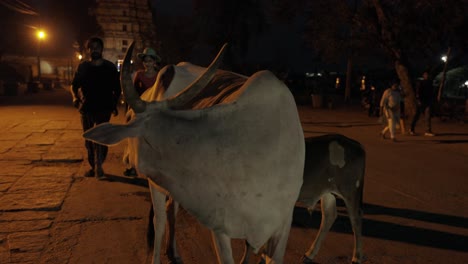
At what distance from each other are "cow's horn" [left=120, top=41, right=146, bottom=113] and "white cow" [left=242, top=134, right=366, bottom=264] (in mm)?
1912

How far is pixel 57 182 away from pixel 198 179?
16.4ft

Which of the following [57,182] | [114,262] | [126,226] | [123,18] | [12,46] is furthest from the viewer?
[12,46]

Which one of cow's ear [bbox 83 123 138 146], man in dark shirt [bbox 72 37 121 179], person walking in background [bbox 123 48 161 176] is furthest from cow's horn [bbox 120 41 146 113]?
man in dark shirt [bbox 72 37 121 179]

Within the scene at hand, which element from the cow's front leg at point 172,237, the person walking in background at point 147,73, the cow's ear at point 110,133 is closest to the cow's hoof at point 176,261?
the cow's front leg at point 172,237

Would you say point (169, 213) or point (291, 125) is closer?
point (291, 125)

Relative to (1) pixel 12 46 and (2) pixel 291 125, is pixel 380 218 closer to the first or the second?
(2) pixel 291 125

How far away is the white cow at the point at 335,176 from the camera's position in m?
3.72

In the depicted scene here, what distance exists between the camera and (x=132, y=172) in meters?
7.05

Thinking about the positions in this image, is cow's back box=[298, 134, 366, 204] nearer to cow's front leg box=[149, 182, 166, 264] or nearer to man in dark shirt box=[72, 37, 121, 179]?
cow's front leg box=[149, 182, 166, 264]

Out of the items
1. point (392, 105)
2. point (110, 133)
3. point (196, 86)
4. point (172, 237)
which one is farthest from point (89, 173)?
point (392, 105)

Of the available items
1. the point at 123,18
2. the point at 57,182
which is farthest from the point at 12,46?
the point at 57,182

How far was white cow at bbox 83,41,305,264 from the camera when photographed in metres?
2.28

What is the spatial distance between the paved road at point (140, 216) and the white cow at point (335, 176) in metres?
0.33

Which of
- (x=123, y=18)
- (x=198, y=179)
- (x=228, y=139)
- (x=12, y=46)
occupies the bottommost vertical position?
(x=198, y=179)
